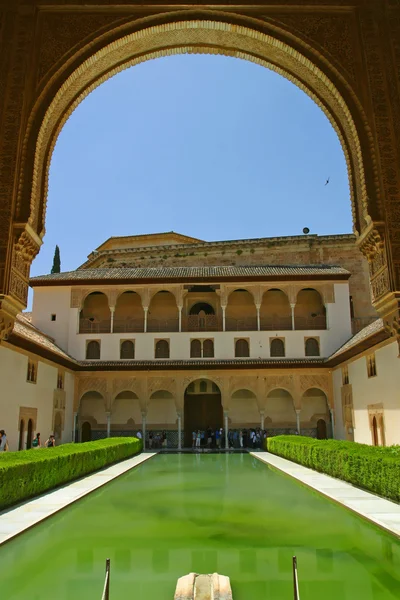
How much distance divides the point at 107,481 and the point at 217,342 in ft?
46.9

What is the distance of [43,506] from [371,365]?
1350 centimetres

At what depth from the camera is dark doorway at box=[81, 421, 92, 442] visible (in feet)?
87.1

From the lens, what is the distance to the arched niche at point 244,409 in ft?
88.5

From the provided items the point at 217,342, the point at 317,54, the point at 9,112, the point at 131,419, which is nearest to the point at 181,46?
the point at 317,54

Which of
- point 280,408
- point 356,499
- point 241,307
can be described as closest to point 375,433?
point 280,408

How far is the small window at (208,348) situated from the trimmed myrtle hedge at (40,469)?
1084 cm

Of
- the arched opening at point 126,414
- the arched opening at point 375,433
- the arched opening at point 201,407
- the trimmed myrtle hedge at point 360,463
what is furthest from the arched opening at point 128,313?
the trimmed myrtle hedge at point 360,463

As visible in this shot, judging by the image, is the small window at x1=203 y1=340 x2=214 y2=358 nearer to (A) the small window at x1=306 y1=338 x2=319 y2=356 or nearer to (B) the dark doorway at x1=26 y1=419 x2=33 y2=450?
(A) the small window at x1=306 y1=338 x2=319 y2=356

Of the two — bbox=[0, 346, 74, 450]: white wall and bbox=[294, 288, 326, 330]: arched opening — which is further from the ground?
bbox=[294, 288, 326, 330]: arched opening

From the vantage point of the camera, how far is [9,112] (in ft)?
25.6

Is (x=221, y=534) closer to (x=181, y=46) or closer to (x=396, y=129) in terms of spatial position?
(x=396, y=129)

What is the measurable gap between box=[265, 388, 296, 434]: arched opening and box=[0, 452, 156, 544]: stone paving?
14551 millimetres

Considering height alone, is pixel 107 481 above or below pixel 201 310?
below

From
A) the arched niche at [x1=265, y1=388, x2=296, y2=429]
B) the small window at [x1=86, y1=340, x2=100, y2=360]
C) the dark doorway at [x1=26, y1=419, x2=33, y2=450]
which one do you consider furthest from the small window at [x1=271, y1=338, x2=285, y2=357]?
the dark doorway at [x1=26, y1=419, x2=33, y2=450]
